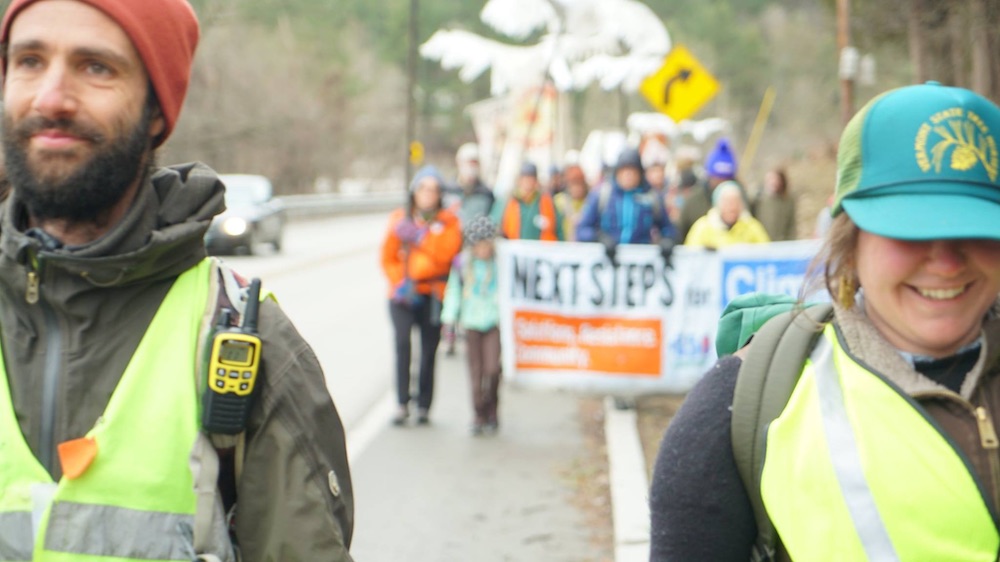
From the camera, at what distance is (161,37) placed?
96.6 inches

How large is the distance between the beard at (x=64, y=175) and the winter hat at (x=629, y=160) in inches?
362

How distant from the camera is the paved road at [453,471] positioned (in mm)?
7617

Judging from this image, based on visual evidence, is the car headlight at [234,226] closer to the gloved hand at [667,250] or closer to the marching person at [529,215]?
the marching person at [529,215]

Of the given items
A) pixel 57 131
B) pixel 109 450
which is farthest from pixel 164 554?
pixel 57 131

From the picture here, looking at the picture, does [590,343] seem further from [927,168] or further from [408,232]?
[927,168]

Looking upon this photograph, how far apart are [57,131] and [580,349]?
9.15 meters

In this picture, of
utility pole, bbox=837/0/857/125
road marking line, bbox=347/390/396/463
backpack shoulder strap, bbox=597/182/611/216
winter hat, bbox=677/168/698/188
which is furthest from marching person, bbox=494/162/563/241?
utility pole, bbox=837/0/857/125

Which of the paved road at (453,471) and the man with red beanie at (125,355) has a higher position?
the man with red beanie at (125,355)

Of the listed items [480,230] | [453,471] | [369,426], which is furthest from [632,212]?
[453,471]

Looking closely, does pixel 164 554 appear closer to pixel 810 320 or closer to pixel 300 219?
pixel 810 320

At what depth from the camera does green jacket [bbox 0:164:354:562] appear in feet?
7.60

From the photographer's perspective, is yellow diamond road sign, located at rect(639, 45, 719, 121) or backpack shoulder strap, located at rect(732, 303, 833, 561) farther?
yellow diamond road sign, located at rect(639, 45, 719, 121)

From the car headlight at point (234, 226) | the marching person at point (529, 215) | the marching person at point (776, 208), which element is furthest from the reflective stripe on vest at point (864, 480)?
the car headlight at point (234, 226)

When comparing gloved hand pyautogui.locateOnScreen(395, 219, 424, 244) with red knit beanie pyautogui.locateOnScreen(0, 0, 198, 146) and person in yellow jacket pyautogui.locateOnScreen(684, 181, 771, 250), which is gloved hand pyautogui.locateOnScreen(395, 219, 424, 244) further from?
red knit beanie pyautogui.locateOnScreen(0, 0, 198, 146)
